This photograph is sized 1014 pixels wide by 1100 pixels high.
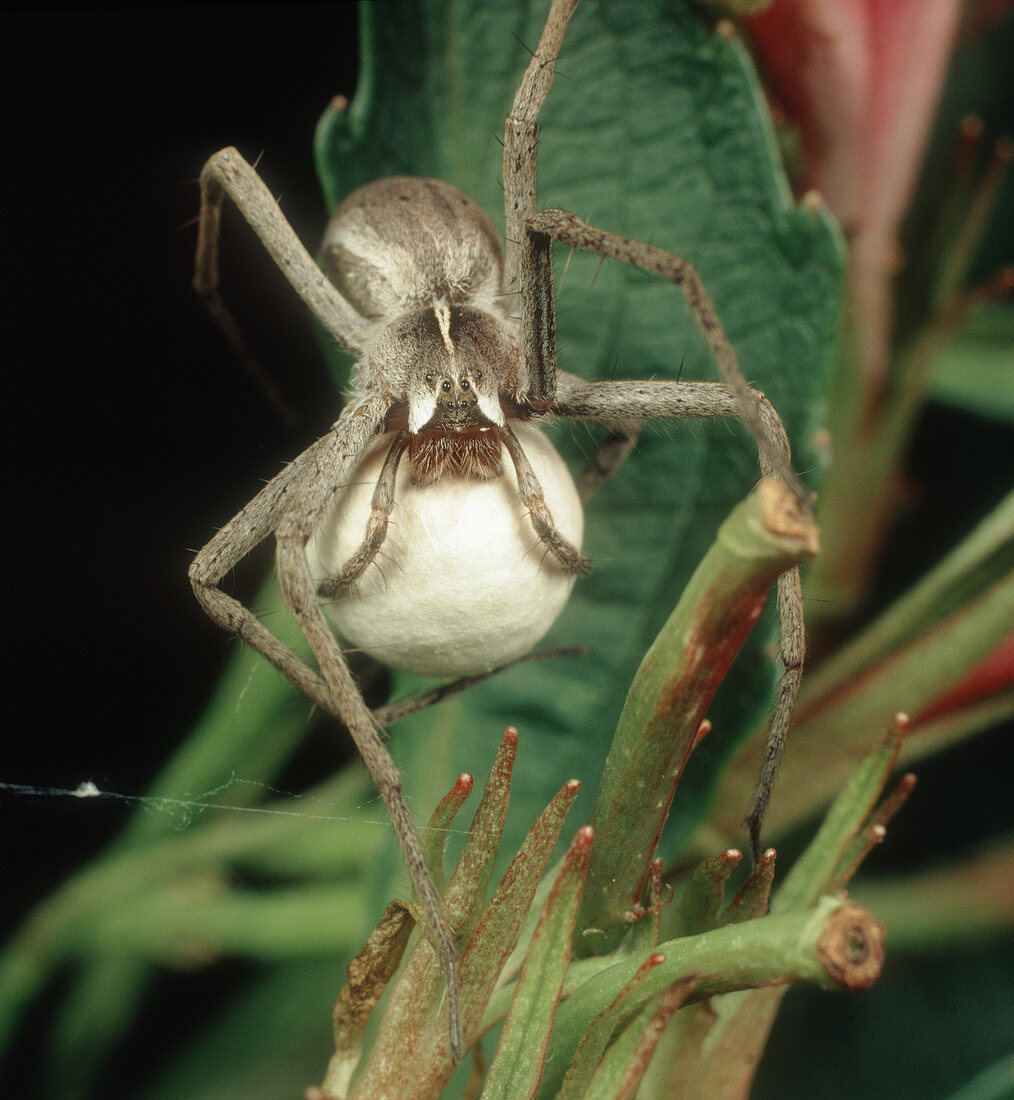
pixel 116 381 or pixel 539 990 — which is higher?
pixel 116 381

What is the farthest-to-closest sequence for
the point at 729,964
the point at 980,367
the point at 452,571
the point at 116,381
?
the point at 980,367, the point at 116,381, the point at 452,571, the point at 729,964

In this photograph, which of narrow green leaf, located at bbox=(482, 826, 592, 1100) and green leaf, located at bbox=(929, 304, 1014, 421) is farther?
green leaf, located at bbox=(929, 304, 1014, 421)

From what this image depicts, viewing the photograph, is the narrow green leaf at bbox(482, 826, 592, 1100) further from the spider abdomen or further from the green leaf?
the green leaf

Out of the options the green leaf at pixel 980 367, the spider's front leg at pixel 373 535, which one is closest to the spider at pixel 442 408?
the spider's front leg at pixel 373 535

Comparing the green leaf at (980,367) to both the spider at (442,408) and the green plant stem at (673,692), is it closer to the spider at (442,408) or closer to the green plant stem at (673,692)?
the spider at (442,408)

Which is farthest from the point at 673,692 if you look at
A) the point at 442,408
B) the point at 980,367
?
the point at 980,367

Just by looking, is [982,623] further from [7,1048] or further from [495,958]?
[7,1048]

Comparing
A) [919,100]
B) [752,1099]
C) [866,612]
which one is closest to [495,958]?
[752,1099]

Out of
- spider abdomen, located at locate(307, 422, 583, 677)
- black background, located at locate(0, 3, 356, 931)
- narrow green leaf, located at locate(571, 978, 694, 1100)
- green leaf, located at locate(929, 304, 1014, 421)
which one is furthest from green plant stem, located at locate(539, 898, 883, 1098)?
green leaf, located at locate(929, 304, 1014, 421)

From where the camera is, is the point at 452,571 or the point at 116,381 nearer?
the point at 452,571

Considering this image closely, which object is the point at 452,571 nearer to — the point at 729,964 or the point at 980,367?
the point at 729,964

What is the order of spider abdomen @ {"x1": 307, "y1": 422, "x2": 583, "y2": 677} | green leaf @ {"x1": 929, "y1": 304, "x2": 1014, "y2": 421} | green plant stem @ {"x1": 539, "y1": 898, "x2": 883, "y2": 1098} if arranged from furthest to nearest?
green leaf @ {"x1": 929, "y1": 304, "x2": 1014, "y2": 421} < spider abdomen @ {"x1": 307, "y1": 422, "x2": 583, "y2": 677} < green plant stem @ {"x1": 539, "y1": 898, "x2": 883, "y2": 1098}
